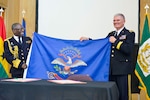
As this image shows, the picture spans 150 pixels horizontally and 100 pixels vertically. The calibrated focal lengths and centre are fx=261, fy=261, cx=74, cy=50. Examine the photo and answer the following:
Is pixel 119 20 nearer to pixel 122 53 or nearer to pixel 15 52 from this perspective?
pixel 122 53

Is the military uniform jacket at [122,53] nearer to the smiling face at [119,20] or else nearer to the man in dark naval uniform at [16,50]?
the smiling face at [119,20]

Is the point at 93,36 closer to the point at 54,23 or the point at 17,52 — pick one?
the point at 54,23

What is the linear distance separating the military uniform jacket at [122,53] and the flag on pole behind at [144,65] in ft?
2.29

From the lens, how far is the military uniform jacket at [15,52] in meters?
3.46

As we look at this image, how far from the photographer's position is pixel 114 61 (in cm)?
325

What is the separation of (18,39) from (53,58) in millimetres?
612

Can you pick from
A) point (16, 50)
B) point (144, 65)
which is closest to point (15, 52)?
point (16, 50)

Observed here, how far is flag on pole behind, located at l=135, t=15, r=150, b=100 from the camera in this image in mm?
3812

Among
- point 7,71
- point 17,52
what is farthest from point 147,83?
point 7,71

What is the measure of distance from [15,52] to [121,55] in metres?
1.42

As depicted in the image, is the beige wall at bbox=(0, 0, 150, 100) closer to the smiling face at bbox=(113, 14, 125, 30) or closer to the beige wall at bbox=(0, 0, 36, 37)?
the beige wall at bbox=(0, 0, 36, 37)

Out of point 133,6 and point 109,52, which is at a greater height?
point 133,6

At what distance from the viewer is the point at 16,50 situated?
11.6 ft

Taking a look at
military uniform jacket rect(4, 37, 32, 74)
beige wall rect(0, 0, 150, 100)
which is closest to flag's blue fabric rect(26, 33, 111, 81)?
military uniform jacket rect(4, 37, 32, 74)
